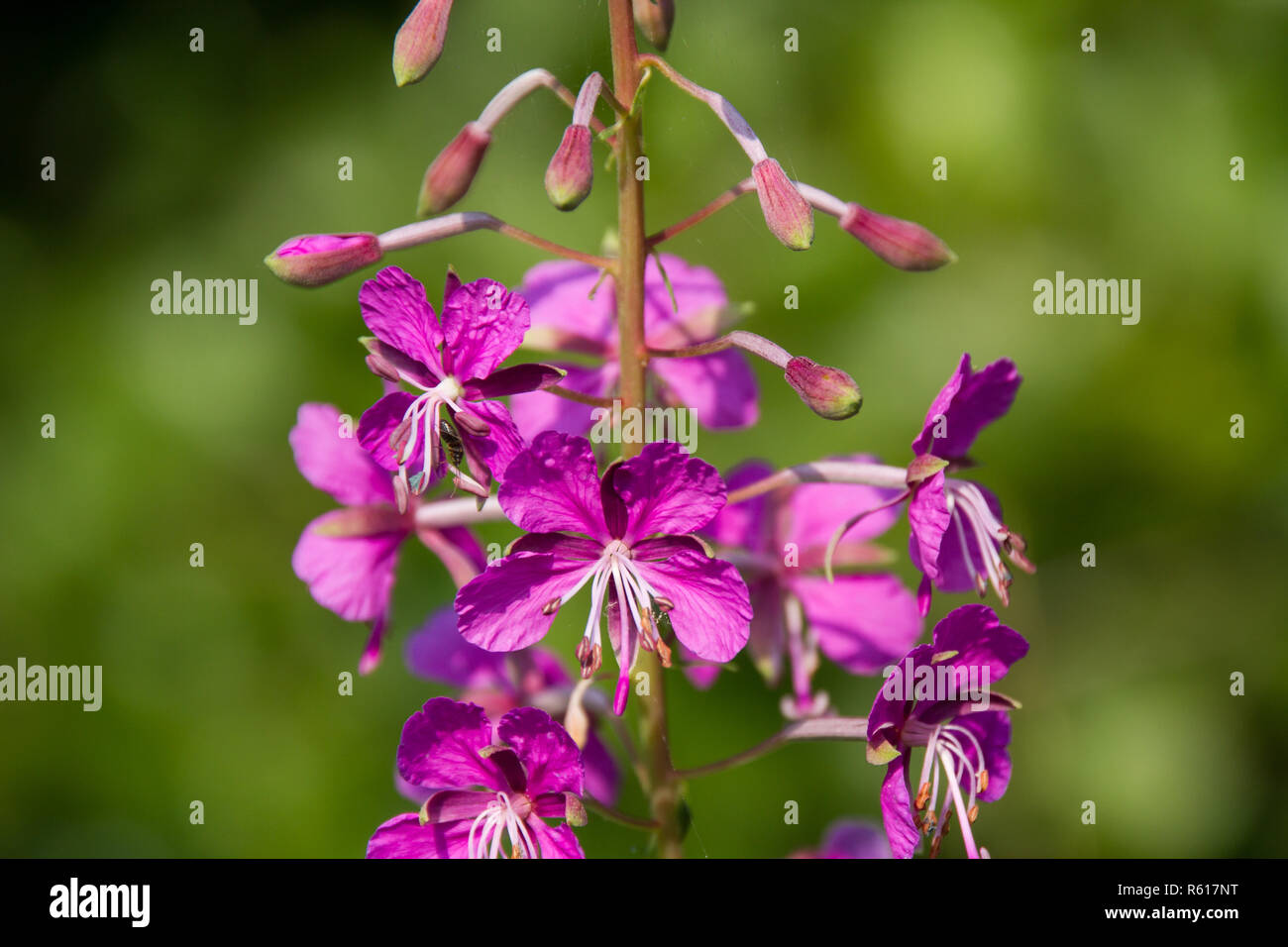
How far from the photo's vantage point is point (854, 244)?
198 inches

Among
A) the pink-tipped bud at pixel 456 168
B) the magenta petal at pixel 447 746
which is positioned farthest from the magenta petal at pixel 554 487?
the pink-tipped bud at pixel 456 168

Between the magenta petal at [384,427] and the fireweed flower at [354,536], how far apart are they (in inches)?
16.7

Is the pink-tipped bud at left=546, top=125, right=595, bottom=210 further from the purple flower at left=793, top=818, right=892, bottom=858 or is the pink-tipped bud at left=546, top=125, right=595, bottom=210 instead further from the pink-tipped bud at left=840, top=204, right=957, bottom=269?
the purple flower at left=793, top=818, right=892, bottom=858

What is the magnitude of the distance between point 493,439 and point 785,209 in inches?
28.4

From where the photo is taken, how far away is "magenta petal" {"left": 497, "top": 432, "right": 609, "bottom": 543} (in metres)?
2.13

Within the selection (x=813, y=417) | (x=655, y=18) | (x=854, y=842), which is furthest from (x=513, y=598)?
(x=813, y=417)

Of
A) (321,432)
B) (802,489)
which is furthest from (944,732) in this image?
(321,432)

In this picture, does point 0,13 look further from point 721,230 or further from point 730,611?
point 730,611

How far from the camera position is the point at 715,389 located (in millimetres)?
3029

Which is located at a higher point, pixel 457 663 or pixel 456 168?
pixel 456 168

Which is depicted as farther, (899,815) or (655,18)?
(655,18)

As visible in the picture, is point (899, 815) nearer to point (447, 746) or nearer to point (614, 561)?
point (614, 561)

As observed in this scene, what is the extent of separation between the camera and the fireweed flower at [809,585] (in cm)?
293
